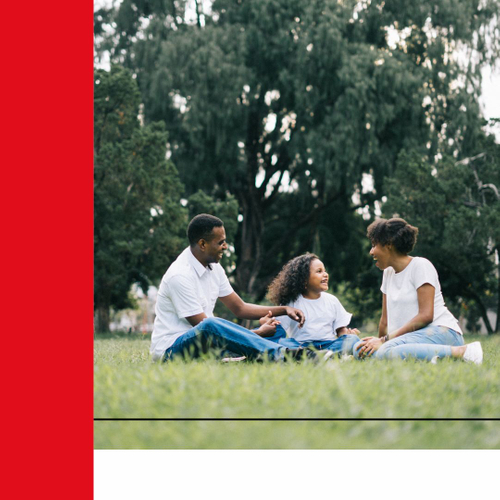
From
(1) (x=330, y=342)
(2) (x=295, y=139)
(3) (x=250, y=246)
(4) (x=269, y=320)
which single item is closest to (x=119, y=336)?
(1) (x=330, y=342)

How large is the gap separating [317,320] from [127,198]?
19.9ft

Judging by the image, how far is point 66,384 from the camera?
2686 mm

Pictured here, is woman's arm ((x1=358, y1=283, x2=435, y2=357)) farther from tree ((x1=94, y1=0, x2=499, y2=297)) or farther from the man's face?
tree ((x1=94, y1=0, x2=499, y2=297))

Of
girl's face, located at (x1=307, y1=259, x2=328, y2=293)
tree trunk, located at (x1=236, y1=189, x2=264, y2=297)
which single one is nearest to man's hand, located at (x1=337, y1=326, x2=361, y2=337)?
girl's face, located at (x1=307, y1=259, x2=328, y2=293)

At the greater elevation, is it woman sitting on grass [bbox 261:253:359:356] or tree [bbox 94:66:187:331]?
tree [bbox 94:66:187:331]

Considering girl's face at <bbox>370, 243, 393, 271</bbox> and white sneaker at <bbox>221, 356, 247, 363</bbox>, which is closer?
white sneaker at <bbox>221, 356, 247, 363</bbox>

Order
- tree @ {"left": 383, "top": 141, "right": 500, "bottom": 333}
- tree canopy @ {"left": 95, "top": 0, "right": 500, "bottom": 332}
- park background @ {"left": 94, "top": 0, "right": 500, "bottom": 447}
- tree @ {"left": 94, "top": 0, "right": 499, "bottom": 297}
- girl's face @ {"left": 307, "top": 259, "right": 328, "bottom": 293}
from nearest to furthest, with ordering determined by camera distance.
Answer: girl's face @ {"left": 307, "top": 259, "right": 328, "bottom": 293} < tree @ {"left": 383, "top": 141, "right": 500, "bottom": 333} < park background @ {"left": 94, "top": 0, "right": 500, "bottom": 447} < tree canopy @ {"left": 95, "top": 0, "right": 500, "bottom": 332} < tree @ {"left": 94, "top": 0, "right": 499, "bottom": 297}

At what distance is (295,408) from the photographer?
2.22 m

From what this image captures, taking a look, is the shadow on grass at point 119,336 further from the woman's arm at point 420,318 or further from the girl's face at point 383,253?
the woman's arm at point 420,318

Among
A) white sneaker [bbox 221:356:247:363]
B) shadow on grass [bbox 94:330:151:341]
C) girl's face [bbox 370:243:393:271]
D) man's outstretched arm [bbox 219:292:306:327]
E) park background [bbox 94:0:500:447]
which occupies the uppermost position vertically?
park background [bbox 94:0:500:447]

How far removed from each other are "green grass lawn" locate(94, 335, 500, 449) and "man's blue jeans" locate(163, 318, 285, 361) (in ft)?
1.82

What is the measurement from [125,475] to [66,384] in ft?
1.82

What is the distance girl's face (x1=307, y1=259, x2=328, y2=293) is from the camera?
406cm

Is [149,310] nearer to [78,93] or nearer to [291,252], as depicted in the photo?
[291,252]
